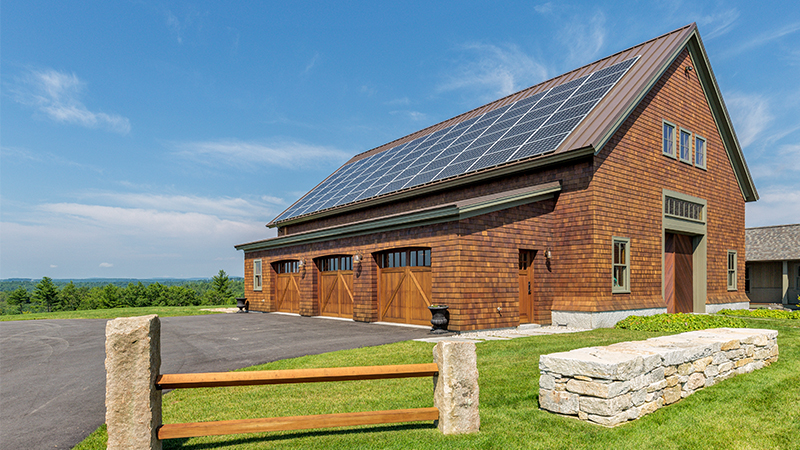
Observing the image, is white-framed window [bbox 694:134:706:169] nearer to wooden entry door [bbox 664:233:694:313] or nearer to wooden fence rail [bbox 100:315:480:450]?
wooden entry door [bbox 664:233:694:313]

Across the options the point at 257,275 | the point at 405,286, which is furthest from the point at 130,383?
the point at 257,275

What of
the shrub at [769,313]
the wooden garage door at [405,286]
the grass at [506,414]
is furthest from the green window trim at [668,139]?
the grass at [506,414]

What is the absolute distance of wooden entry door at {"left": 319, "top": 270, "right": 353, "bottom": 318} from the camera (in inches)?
750

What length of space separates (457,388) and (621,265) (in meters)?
12.3

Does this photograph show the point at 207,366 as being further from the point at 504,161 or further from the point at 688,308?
the point at 688,308

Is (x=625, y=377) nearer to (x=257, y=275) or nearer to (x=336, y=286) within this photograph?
(x=336, y=286)

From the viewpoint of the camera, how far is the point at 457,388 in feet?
17.9

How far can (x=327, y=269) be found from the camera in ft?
67.4

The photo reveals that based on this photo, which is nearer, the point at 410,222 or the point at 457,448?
the point at 457,448

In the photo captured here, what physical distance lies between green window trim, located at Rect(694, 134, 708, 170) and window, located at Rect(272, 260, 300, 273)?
17780mm

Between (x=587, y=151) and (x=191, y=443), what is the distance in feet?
42.3

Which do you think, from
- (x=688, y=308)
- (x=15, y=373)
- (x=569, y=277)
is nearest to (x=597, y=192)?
(x=569, y=277)

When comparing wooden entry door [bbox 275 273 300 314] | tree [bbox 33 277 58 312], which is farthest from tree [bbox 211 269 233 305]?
wooden entry door [bbox 275 273 300 314]

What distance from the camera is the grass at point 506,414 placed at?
211 inches
